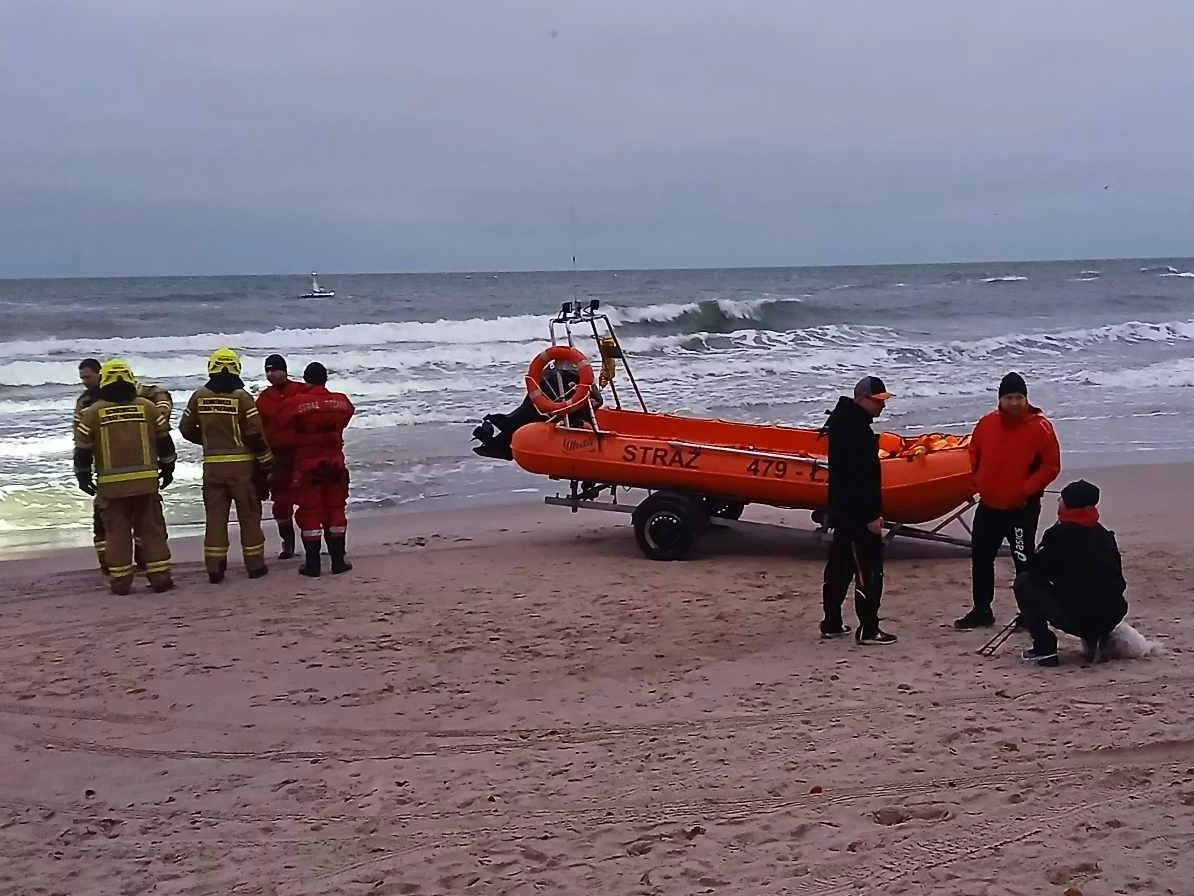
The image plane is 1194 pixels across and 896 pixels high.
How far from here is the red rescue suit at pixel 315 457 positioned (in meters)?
8.09

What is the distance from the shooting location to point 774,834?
156 inches

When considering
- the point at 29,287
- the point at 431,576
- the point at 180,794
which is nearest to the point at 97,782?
the point at 180,794

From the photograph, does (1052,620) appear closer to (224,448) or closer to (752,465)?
(752,465)

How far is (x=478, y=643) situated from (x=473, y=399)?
39.5 ft

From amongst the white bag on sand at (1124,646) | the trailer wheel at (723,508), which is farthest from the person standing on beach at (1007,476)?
the trailer wheel at (723,508)

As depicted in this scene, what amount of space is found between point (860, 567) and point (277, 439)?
4070mm

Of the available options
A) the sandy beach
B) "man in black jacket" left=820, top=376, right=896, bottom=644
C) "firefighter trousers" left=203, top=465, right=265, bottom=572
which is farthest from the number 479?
"firefighter trousers" left=203, top=465, right=265, bottom=572

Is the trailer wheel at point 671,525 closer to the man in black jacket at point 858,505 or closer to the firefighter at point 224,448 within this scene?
the man in black jacket at point 858,505

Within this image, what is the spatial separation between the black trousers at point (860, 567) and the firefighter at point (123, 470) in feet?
14.2

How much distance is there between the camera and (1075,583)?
18.3 ft

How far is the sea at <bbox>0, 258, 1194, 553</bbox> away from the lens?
1241 centimetres

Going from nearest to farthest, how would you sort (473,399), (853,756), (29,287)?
(853,756) < (473,399) < (29,287)

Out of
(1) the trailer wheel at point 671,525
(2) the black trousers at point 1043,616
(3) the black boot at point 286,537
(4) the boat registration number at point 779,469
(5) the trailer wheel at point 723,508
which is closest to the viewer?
(2) the black trousers at point 1043,616

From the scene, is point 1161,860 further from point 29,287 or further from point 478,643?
point 29,287
